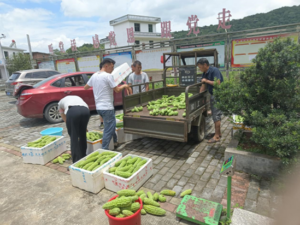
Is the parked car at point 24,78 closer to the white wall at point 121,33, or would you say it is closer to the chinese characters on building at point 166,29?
the chinese characters on building at point 166,29

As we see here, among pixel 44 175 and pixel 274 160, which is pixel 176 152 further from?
pixel 44 175

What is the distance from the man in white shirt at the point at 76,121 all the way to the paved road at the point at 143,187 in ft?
1.95

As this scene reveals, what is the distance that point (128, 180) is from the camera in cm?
298

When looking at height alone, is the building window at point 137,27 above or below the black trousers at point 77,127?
above

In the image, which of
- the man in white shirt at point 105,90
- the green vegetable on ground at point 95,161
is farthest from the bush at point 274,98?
the green vegetable on ground at point 95,161

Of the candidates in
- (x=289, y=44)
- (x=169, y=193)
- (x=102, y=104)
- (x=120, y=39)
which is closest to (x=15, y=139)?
(x=102, y=104)

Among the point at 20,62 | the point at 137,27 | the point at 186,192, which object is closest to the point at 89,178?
the point at 186,192

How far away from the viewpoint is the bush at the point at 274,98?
Result: 3021mm

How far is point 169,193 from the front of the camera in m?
3.04

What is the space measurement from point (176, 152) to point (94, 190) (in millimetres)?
2121

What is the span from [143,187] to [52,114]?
5.65m

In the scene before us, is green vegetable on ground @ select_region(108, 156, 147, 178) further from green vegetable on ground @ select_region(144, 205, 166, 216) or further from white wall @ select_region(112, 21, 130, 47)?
white wall @ select_region(112, 21, 130, 47)

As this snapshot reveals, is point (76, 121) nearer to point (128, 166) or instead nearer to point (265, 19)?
point (128, 166)

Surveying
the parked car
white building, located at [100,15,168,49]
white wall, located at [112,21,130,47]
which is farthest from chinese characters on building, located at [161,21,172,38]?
white wall, located at [112,21,130,47]
